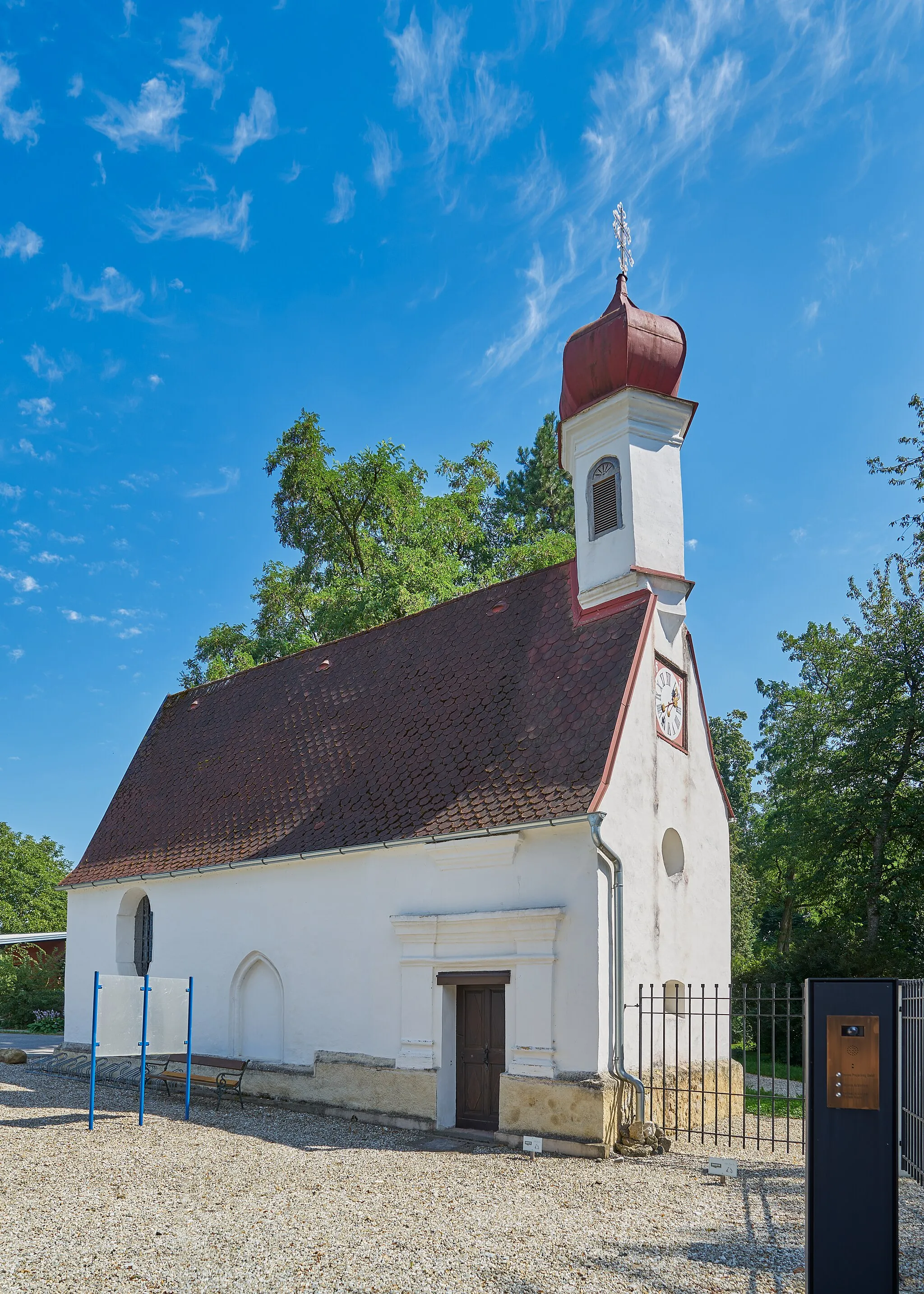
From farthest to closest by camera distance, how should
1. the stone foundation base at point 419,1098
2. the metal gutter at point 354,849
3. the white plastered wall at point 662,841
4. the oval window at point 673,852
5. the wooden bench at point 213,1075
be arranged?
the wooden bench at point 213,1075
the oval window at point 673,852
the white plastered wall at point 662,841
the metal gutter at point 354,849
the stone foundation base at point 419,1098

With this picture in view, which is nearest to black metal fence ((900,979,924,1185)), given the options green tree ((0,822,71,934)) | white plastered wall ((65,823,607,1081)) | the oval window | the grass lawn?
white plastered wall ((65,823,607,1081))

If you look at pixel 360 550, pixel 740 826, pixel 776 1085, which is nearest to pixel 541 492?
pixel 360 550

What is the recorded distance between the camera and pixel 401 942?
46.6 feet

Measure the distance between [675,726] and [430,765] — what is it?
11.7 ft

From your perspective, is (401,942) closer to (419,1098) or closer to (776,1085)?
(419,1098)

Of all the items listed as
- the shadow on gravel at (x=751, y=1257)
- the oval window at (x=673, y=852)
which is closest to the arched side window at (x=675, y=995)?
the oval window at (x=673, y=852)

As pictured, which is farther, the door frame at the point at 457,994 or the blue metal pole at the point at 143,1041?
the blue metal pole at the point at 143,1041

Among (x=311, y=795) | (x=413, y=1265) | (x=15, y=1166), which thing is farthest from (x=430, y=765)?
(x=413, y=1265)

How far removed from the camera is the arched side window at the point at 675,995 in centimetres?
1352

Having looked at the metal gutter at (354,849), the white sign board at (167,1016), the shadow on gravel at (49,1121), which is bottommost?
the shadow on gravel at (49,1121)

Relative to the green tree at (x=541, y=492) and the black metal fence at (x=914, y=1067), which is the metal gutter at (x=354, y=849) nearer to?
the black metal fence at (x=914, y=1067)

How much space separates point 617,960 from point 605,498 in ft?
22.2

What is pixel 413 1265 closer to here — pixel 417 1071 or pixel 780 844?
pixel 417 1071

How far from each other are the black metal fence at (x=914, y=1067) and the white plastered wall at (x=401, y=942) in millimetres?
3796
